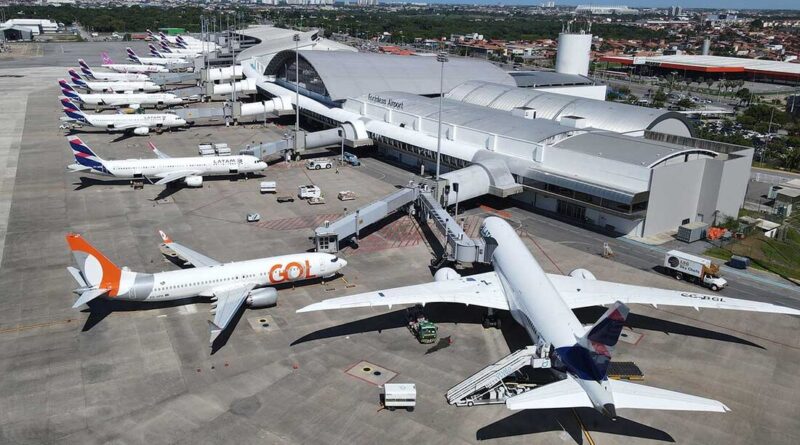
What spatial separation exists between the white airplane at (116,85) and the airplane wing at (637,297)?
137977 mm

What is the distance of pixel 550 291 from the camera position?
43562 millimetres

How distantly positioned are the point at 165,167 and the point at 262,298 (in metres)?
42.6

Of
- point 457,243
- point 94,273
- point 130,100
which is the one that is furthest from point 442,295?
point 130,100

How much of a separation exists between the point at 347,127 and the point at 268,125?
3295cm

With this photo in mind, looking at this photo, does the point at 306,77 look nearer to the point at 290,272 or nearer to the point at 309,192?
the point at 309,192

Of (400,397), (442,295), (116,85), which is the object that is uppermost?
(116,85)

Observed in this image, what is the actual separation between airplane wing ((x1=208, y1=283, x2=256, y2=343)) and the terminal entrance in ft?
145

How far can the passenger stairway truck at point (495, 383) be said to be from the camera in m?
38.3

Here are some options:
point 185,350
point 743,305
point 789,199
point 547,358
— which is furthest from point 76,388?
point 789,199

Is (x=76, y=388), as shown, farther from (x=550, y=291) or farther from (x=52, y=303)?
(x=550, y=291)

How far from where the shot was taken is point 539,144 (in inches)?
3132

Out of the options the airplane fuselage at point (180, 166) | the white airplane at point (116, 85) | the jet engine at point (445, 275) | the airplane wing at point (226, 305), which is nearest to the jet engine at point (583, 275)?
the jet engine at point (445, 275)

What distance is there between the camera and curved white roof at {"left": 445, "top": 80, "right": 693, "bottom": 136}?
98.1 metres

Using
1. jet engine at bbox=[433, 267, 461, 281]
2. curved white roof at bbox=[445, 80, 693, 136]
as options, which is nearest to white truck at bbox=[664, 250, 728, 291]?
jet engine at bbox=[433, 267, 461, 281]
